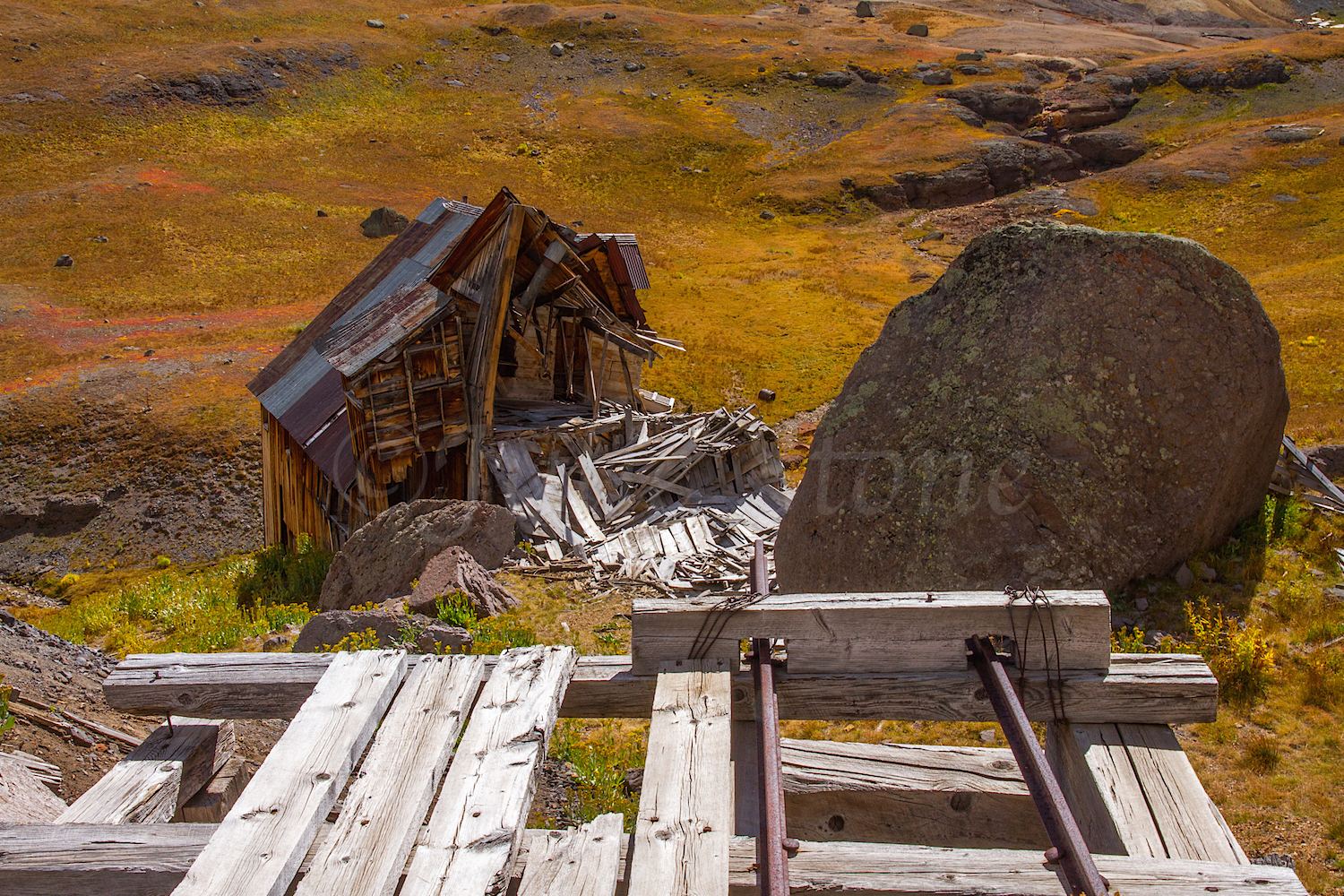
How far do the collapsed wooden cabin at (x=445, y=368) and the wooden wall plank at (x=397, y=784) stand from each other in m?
12.4

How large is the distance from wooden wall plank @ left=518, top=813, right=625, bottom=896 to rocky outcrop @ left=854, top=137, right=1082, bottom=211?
5887cm

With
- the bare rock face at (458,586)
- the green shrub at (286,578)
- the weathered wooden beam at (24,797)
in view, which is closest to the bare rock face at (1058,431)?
the bare rock face at (458,586)

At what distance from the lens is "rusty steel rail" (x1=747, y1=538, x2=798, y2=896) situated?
2.79 meters

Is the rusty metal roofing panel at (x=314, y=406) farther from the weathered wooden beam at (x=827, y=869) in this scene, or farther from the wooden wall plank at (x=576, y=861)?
the wooden wall plank at (x=576, y=861)

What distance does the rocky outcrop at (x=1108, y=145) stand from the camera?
201ft

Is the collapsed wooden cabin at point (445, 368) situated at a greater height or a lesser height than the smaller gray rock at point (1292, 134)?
lesser

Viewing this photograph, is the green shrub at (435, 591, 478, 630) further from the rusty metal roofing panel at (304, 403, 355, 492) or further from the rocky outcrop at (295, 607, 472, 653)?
the rusty metal roofing panel at (304, 403, 355, 492)

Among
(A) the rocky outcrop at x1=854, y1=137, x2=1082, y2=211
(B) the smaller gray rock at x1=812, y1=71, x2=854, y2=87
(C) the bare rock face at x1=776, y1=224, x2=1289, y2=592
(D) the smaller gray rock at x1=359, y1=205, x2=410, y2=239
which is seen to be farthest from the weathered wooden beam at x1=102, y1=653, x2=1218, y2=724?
(B) the smaller gray rock at x1=812, y1=71, x2=854, y2=87

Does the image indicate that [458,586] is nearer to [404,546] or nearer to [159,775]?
[404,546]

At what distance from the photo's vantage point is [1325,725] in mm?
6398

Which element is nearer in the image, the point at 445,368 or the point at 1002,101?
the point at 445,368

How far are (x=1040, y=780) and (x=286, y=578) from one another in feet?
53.6

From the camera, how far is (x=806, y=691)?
4.01m

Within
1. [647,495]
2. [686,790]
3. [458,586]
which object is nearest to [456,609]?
[458,586]
